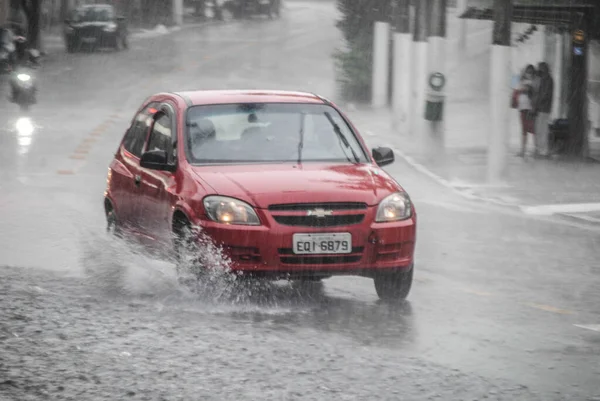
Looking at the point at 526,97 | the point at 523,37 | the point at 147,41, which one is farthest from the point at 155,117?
the point at 147,41

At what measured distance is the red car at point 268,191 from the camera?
29.8 ft

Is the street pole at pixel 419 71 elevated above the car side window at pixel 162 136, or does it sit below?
below

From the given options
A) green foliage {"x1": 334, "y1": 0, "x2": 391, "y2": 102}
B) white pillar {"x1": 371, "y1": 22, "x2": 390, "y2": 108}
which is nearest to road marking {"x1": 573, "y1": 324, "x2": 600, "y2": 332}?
white pillar {"x1": 371, "y1": 22, "x2": 390, "y2": 108}

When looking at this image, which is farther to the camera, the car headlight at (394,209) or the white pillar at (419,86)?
the white pillar at (419,86)

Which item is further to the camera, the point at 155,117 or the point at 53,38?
the point at 53,38

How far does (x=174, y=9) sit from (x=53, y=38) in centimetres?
1190

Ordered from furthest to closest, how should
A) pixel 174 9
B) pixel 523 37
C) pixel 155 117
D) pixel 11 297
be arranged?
pixel 174 9, pixel 523 37, pixel 155 117, pixel 11 297

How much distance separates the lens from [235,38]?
2432 inches

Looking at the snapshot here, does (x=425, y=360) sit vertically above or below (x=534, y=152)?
above

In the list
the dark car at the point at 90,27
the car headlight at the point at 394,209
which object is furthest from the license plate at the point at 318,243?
the dark car at the point at 90,27

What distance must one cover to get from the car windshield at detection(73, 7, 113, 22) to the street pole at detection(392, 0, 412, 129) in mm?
22365

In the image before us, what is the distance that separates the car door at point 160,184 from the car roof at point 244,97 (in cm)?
22

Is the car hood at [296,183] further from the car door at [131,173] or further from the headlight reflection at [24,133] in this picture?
the headlight reflection at [24,133]

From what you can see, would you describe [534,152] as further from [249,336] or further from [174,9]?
[174,9]
